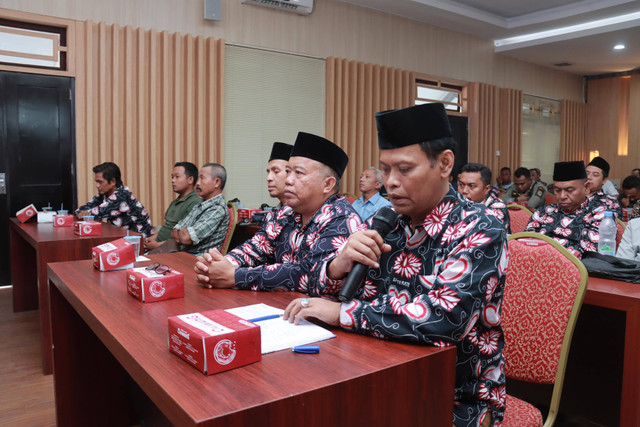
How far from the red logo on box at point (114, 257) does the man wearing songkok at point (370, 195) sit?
3.09 meters

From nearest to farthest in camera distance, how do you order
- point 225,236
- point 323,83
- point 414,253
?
point 414,253
point 225,236
point 323,83

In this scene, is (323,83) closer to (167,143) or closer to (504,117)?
(167,143)

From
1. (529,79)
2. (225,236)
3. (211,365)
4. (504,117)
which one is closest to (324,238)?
(211,365)

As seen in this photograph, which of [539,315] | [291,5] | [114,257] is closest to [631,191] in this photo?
[291,5]

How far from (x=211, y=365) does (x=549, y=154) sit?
11444mm

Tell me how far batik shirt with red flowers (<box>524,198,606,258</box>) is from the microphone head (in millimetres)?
2463

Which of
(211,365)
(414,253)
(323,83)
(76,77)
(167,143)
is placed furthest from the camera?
(323,83)

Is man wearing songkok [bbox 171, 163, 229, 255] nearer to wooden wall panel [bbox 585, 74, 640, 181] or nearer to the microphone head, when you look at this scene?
the microphone head

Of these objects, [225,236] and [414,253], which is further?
[225,236]

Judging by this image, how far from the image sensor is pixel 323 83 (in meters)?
7.25

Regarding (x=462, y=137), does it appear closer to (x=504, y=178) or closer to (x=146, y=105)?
(x=504, y=178)

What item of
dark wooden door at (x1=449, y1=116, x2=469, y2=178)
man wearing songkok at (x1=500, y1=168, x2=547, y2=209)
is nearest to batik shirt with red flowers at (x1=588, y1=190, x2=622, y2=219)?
man wearing songkok at (x1=500, y1=168, x2=547, y2=209)

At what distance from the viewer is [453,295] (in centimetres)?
111

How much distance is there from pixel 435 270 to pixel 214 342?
584 mm
